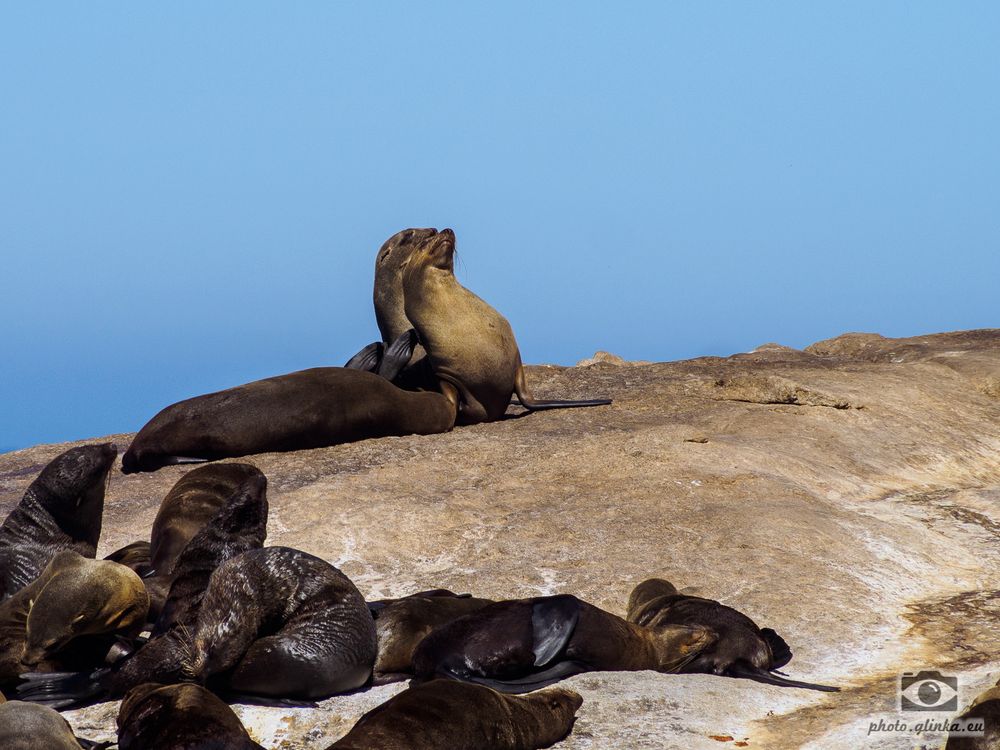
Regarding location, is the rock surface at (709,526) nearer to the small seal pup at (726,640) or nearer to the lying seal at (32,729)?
the small seal pup at (726,640)

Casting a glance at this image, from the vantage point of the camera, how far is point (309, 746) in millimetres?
4707

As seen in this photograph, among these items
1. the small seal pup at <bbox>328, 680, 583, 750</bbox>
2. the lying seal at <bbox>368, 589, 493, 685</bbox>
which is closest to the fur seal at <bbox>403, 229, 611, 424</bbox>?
the lying seal at <bbox>368, 589, 493, 685</bbox>

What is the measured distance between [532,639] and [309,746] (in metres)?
1.04

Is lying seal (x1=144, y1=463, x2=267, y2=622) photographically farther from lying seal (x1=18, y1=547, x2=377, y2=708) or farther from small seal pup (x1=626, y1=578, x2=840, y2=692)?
small seal pup (x1=626, y1=578, x2=840, y2=692)

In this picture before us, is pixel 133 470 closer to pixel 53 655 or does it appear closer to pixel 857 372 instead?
pixel 53 655

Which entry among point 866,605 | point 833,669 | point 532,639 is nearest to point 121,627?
point 532,639

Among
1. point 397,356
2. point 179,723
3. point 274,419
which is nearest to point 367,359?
point 397,356

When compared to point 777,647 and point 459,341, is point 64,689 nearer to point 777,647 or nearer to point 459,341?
point 777,647

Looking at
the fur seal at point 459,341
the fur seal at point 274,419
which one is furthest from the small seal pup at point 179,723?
the fur seal at point 459,341

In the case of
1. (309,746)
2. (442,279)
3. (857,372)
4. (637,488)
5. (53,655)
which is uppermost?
(442,279)

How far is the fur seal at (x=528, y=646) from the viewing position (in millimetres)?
5082

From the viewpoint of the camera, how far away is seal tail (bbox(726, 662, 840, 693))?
5496mm

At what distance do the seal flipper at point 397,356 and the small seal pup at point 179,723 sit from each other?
7030 mm

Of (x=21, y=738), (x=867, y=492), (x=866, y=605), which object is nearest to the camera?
(x=21, y=738)
